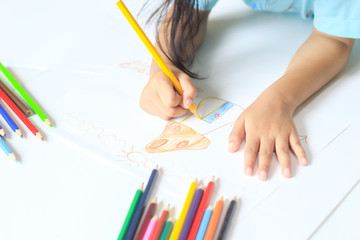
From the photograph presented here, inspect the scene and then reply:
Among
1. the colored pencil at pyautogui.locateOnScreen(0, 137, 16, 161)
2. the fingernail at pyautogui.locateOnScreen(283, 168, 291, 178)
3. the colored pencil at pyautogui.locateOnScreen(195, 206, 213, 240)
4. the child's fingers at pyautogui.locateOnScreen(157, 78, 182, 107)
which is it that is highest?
the colored pencil at pyautogui.locateOnScreen(0, 137, 16, 161)

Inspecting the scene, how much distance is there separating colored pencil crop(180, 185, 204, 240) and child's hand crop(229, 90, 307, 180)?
6 cm

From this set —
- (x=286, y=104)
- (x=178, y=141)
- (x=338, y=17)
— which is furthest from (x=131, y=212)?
(x=338, y=17)

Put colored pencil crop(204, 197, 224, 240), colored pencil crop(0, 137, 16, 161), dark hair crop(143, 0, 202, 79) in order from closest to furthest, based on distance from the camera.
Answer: colored pencil crop(204, 197, 224, 240)
colored pencil crop(0, 137, 16, 161)
dark hair crop(143, 0, 202, 79)

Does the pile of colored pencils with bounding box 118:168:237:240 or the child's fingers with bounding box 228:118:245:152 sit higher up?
the pile of colored pencils with bounding box 118:168:237:240

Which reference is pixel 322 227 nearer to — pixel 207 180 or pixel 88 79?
pixel 207 180

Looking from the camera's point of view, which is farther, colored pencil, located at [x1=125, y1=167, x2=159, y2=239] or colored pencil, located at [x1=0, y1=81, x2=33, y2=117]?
colored pencil, located at [x1=0, y1=81, x2=33, y2=117]

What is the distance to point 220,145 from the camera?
0.45 m

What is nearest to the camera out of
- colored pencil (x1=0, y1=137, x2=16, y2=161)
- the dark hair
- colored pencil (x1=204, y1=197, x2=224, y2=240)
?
colored pencil (x1=204, y1=197, x2=224, y2=240)

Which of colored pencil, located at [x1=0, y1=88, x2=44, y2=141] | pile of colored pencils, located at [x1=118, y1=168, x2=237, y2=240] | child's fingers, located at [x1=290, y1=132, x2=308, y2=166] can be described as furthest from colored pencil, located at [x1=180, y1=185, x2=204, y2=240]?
colored pencil, located at [x1=0, y1=88, x2=44, y2=141]

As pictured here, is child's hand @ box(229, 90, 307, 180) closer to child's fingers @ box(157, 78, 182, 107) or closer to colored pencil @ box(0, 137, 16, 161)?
child's fingers @ box(157, 78, 182, 107)

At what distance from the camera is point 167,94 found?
0.48 metres

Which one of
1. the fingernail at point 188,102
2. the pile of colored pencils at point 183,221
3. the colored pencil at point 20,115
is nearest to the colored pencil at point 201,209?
the pile of colored pencils at point 183,221

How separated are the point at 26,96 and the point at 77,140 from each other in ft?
0.38

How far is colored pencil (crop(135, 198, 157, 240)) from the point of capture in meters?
0.37
